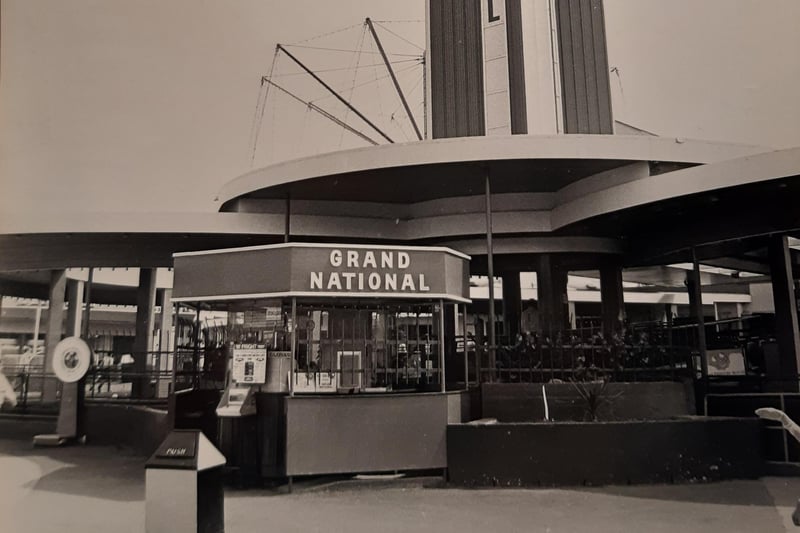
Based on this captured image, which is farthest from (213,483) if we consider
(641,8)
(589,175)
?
(589,175)

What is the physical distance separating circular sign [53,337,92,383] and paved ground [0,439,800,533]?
3027mm

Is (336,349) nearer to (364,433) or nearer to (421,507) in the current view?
(364,433)

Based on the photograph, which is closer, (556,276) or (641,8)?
(641,8)

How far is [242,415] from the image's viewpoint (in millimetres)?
9695

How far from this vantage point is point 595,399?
32.3 feet

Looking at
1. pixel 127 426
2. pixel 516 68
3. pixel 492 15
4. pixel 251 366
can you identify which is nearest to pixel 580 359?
pixel 251 366

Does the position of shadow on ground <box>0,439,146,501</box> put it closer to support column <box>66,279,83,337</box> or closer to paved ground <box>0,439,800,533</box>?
paved ground <box>0,439,800,533</box>

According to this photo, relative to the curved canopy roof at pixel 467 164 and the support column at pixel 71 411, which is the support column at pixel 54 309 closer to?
the support column at pixel 71 411

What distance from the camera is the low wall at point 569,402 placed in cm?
1003

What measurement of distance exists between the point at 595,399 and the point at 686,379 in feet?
6.27

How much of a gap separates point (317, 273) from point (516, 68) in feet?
32.2

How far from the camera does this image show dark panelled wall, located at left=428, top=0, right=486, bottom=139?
17312 mm

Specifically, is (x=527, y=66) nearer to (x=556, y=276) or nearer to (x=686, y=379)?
(x=556, y=276)

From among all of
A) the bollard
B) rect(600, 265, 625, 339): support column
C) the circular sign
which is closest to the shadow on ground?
the circular sign
